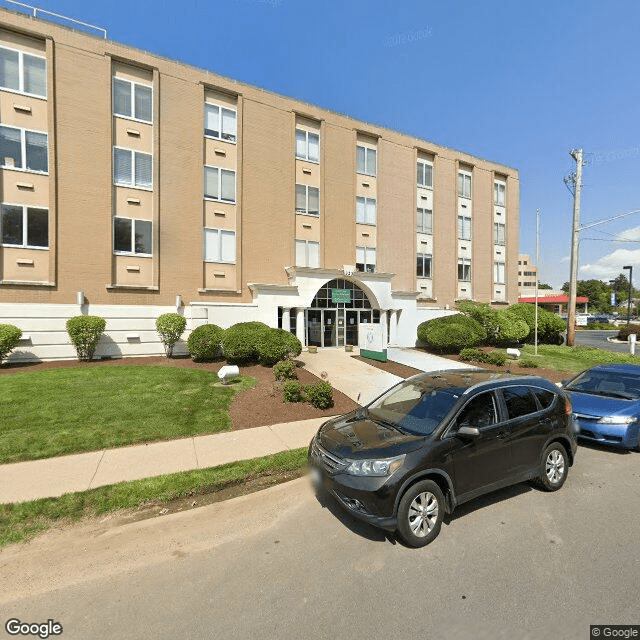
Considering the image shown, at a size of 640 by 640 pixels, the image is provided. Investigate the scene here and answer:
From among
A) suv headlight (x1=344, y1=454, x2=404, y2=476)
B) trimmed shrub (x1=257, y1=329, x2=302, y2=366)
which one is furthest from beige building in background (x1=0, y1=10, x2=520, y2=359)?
suv headlight (x1=344, y1=454, x2=404, y2=476)

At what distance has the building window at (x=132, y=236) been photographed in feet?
49.3

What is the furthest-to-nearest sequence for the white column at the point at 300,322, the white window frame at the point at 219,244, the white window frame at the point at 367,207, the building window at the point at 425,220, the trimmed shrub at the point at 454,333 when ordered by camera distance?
1. the building window at the point at 425,220
2. the white window frame at the point at 367,207
3. the white column at the point at 300,322
4. the trimmed shrub at the point at 454,333
5. the white window frame at the point at 219,244

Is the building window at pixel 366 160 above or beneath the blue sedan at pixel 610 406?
above

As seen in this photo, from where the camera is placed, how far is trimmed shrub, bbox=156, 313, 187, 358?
47.8 ft

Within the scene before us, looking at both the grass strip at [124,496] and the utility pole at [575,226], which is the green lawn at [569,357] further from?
Result: the grass strip at [124,496]

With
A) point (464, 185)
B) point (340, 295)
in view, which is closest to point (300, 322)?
point (340, 295)

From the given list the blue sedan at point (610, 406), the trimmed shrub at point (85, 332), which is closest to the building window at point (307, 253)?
the trimmed shrub at point (85, 332)

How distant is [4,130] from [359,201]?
53.3 ft

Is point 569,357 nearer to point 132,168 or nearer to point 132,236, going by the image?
point 132,236

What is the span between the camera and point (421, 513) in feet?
12.5

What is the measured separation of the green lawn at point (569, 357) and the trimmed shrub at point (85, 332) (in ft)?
62.2

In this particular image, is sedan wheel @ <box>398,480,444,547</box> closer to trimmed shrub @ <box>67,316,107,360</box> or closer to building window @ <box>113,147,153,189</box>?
trimmed shrub @ <box>67,316,107,360</box>

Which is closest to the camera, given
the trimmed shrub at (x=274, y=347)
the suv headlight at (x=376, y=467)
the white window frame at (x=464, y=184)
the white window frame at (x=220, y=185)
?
the suv headlight at (x=376, y=467)

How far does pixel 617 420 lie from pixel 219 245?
15783 mm
